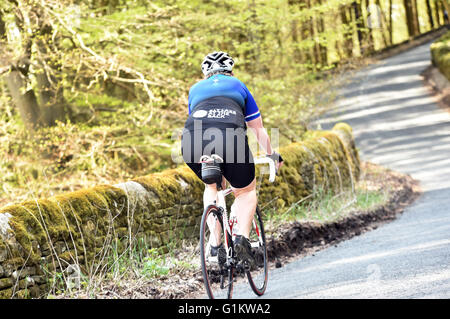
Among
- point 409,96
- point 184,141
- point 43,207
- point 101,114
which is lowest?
point 43,207

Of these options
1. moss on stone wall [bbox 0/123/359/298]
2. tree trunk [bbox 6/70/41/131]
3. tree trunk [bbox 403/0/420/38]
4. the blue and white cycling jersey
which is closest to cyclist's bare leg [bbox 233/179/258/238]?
the blue and white cycling jersey

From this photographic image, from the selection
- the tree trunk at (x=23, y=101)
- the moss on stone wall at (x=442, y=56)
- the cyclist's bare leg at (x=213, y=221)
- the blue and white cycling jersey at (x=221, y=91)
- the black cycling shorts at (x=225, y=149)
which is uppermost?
the moss on stone wall at (x=442, y=56)

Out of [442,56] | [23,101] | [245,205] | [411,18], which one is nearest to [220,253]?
[245,205]

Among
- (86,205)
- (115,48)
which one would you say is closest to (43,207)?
(86,205)

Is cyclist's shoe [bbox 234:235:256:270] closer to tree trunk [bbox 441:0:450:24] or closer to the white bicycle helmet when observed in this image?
the white bicycle helmet

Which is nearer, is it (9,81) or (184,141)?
(184,141)

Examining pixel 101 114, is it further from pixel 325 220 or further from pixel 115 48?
pixel 325 220

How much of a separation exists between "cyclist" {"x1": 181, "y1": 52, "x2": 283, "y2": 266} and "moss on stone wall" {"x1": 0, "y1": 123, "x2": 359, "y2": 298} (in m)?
1.35

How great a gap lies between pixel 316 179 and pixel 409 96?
805 inches

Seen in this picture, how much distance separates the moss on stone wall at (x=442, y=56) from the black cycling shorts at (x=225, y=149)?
2636 centimetres

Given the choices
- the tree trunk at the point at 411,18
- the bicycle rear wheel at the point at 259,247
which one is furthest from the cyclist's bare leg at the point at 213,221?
the tree trunk at the point at 411,18

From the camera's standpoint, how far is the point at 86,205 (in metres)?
6.23

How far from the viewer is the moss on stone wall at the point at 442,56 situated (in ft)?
96.6

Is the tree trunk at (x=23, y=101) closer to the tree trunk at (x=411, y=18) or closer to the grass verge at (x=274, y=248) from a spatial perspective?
the grass verge at (x=274, y=248)
